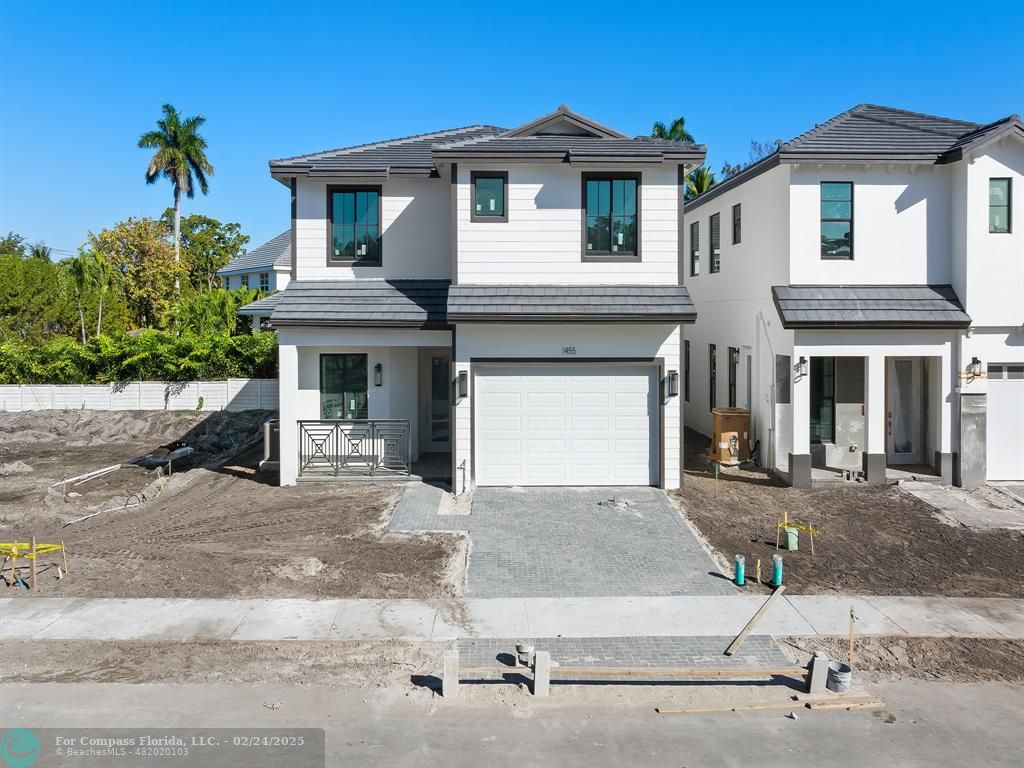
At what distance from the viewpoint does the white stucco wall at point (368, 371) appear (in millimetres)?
15555

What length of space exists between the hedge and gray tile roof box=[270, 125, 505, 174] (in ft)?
35.8

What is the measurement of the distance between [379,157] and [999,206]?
12990 mm

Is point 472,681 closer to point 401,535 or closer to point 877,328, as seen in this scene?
point 401,535

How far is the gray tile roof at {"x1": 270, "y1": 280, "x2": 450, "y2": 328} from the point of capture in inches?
605

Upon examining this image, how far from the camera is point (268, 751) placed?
6363 millimetres

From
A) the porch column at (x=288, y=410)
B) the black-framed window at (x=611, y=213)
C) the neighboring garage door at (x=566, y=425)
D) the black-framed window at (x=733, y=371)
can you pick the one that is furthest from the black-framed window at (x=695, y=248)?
the porch column at (x=288, y=410)

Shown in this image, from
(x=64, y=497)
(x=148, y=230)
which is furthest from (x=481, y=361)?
(x=148, y=230)

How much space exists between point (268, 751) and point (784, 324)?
12.3 metres

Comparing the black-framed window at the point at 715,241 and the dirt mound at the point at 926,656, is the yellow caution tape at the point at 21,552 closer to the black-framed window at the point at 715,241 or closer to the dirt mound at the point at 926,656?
the dirt mound at the point at 926,656

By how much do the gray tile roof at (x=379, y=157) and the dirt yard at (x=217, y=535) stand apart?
670 centimetres

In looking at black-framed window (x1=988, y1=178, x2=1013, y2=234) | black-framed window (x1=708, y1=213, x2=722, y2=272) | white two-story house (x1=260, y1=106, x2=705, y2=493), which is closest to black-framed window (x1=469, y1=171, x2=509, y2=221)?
white two-story house (x1=260, y1=106, x2=705, y2=493)

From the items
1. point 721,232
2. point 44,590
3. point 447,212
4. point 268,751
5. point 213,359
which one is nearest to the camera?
point 268,751

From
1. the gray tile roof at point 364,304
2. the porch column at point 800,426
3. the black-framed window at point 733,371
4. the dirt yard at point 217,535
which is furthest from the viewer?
the black-framed window at point 733,371

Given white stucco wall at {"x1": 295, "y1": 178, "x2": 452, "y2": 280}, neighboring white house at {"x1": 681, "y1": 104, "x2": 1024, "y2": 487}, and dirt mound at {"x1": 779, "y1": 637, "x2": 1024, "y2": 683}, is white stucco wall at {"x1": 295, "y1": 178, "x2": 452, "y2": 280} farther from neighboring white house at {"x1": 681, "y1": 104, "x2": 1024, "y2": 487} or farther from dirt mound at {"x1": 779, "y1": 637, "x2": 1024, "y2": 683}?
dirt mound at {"x1": 779, "y1": 637, "x2": 1024, "y2": 683}
